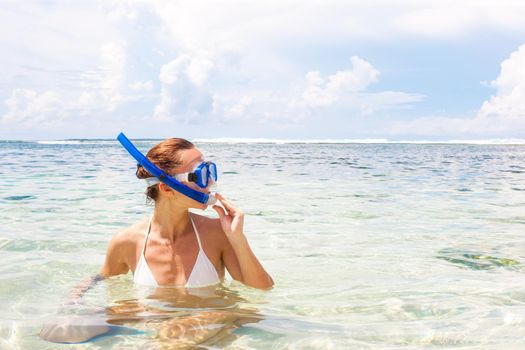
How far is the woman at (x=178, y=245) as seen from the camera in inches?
130

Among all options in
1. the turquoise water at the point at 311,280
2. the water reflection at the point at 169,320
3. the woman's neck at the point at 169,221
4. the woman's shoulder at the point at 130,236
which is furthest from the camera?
the woman's shoulder at the point at 130,236

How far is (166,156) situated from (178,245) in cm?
63

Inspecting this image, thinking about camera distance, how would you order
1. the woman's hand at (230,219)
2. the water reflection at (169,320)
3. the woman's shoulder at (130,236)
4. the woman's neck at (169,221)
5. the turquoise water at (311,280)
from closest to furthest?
the water reflection at (169,320) → the turquoise water at (311,280) → the woman's hand at (230,219) → the woman's neck at (169,221) → the woman's shoulder at (130,236)

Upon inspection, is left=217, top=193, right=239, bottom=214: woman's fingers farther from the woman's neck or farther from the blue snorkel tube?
the woman's neck

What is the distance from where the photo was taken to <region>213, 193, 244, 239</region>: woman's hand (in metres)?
3.21

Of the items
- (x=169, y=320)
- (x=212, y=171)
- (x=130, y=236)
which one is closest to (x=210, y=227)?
(x=212, y=171)

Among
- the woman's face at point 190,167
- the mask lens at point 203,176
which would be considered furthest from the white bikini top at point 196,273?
the mask lens at point 203,176

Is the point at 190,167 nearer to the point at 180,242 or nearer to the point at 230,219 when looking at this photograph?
the point at 230,219

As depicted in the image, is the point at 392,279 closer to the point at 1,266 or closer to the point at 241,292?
the point at 241,292

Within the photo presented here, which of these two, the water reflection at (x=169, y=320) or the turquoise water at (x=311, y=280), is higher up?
the water reflection at (x=169, y=320)

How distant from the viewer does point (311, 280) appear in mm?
4527

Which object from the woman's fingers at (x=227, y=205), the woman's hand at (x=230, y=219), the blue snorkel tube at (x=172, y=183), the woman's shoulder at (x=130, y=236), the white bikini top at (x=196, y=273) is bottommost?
the white bikini top at (x=196, y=273)

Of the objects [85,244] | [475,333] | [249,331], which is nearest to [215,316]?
[249,331]

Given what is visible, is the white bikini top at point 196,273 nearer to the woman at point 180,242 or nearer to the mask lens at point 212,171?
the woman at point 180,242
